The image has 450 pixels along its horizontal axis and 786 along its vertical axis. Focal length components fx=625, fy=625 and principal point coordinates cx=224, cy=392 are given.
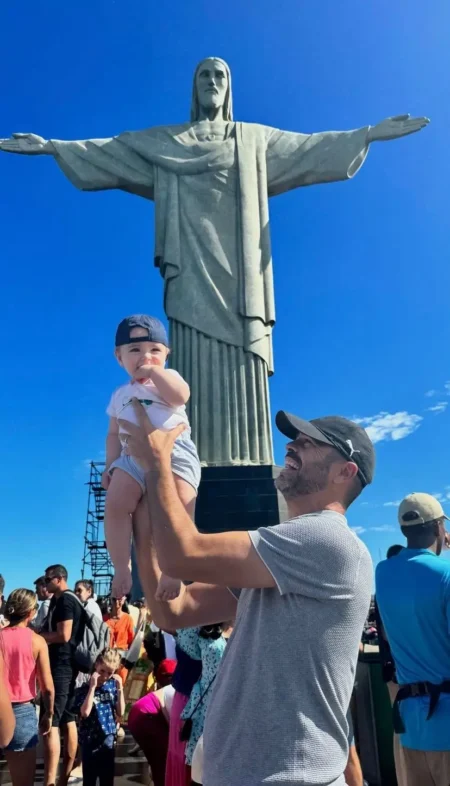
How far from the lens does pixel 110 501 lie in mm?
2113

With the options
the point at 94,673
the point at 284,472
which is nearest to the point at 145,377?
the point at 284,472

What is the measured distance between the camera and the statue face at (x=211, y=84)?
28.4 ft

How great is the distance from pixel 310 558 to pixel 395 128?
26.6 ft

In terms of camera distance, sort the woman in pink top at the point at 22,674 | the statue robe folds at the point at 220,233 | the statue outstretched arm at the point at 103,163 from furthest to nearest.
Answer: the statue outstretched arm at the point at 103,163, the statue robe folds at the point at 220,233, the woman in pink top at the point at 22,674

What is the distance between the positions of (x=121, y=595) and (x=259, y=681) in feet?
2.38

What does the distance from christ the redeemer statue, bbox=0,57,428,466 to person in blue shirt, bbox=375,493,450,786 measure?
4286mm

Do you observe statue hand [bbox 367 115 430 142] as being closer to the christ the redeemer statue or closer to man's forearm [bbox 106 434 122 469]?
the christ the redeemer statue

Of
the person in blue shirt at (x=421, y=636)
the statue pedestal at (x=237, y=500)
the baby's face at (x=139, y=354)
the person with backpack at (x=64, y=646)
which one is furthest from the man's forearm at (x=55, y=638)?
the baby's face at (x=139, y=354)

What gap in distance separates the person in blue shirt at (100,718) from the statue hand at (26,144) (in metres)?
6.36

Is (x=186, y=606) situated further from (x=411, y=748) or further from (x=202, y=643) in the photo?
(x=411, y=748)

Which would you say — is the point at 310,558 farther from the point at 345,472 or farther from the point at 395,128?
the point at 395,128

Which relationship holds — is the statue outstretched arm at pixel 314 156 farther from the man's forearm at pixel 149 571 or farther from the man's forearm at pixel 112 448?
the man's forearm at pixel 149 571

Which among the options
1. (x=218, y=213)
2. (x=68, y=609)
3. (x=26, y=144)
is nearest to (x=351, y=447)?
(x=68, y=609)

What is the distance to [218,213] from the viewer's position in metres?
8.30
